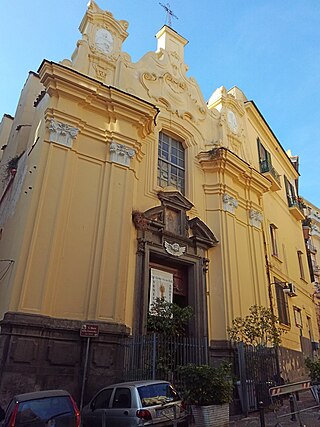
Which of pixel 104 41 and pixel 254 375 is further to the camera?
pixel 104 41

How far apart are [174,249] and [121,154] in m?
3.64

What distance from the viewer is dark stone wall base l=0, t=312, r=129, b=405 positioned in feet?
27.5

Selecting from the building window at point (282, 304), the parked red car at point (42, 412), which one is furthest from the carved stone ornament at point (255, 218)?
the parked red car at point (42, 412)

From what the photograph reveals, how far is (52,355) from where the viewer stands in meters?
8.95

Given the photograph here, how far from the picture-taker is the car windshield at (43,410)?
5.43 m

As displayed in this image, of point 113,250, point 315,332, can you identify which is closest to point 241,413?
point 113,250

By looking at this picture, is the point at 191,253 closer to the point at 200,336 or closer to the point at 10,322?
the point at 200,336

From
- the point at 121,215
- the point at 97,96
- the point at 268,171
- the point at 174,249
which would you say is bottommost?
the point at 174,249

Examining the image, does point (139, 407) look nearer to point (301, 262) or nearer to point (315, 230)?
point (301, 262)

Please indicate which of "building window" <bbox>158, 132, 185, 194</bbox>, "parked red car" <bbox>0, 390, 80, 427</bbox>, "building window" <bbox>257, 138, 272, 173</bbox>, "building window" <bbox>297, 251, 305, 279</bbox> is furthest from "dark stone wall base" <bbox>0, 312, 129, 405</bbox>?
"building window" <bbox>297, 251, 305, 279</bbox>

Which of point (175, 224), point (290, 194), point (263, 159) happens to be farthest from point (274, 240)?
point (175, 224)

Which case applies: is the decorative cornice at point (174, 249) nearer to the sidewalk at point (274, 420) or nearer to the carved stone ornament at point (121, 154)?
the carved stone ornament at point (121, 154)

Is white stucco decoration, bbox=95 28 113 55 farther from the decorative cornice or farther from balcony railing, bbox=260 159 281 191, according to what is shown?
balcony railing, bbox=260 159 281 191

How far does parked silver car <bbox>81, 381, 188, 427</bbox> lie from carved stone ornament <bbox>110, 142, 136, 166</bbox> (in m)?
6.99
